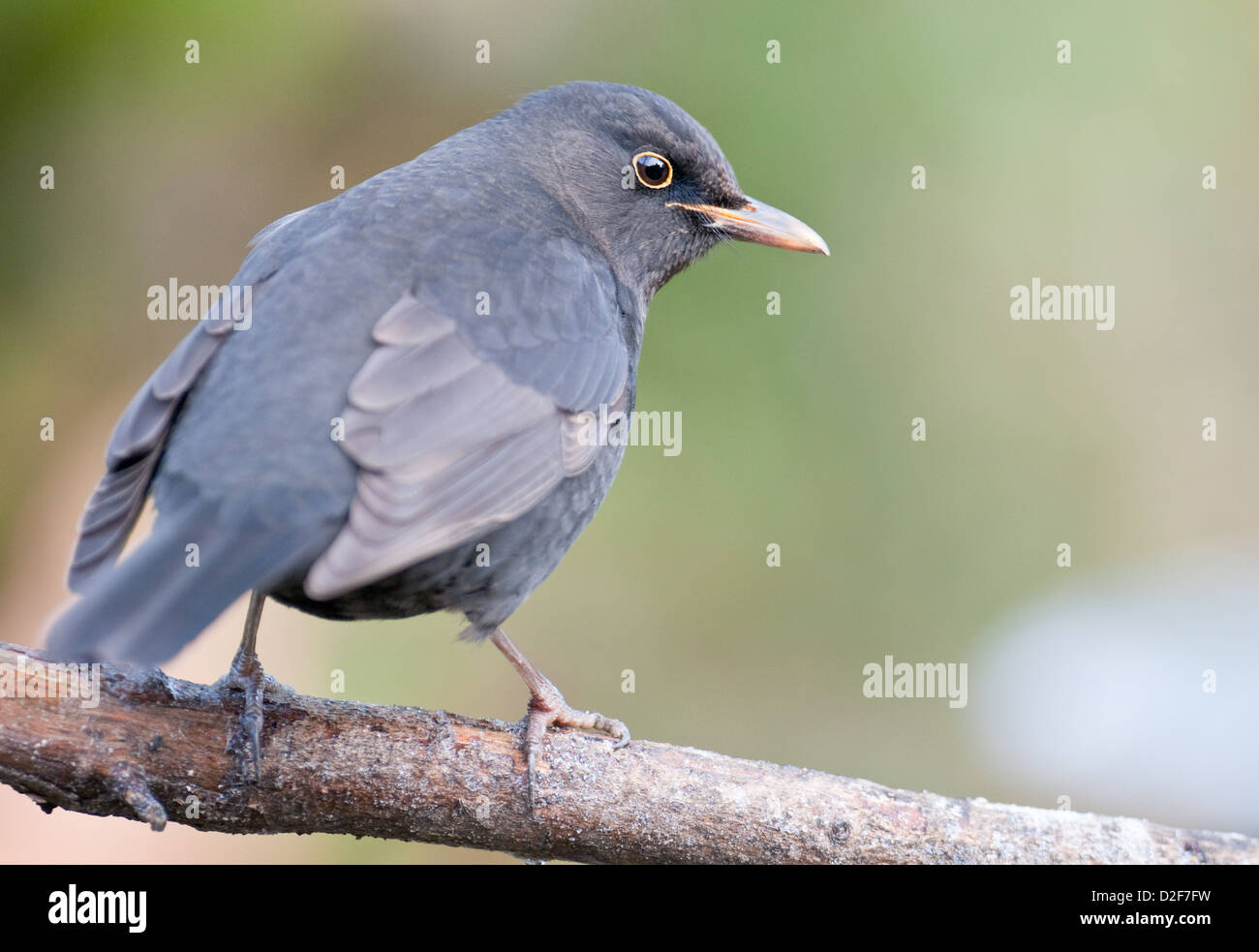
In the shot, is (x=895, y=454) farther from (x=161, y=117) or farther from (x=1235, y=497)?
(x=161, y=117)


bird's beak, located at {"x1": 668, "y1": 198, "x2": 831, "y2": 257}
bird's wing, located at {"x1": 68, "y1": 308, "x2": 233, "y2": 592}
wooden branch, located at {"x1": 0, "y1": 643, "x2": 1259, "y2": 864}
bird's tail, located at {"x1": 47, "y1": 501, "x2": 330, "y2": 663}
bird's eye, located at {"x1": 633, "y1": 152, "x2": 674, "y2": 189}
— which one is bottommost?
wooden branch, located at {"x1": 0, "y1": 643, "x2": 1259, "y2": 864}

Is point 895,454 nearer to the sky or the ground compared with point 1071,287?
nearer to the ground

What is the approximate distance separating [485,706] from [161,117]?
347 cm

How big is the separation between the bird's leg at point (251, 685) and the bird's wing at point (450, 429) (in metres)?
0.50

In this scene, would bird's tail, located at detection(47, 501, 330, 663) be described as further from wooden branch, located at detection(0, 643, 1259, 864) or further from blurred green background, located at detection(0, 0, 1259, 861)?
blurred green background, located at detection(0, 0, 1259, 861)

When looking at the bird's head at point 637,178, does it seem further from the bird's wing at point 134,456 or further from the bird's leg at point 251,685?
the bird's leg at point 251,685

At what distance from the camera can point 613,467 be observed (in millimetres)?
4176

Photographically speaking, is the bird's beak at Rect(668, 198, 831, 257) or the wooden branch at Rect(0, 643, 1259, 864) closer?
the wooden branch at Rect(0, 643, 1259, 864)

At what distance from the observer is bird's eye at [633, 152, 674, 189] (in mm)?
4680

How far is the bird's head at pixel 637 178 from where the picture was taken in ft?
15.2

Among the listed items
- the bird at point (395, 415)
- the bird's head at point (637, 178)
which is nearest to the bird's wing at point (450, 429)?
the bird at point (395, 415)

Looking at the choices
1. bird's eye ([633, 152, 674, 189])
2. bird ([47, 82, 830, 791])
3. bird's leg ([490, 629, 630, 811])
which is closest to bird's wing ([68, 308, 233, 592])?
bird ([47, 82, 830, 791])

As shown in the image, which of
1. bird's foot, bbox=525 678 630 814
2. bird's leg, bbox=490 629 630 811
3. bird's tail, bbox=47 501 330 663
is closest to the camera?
bird's tail, bbox=47 501 330 663
